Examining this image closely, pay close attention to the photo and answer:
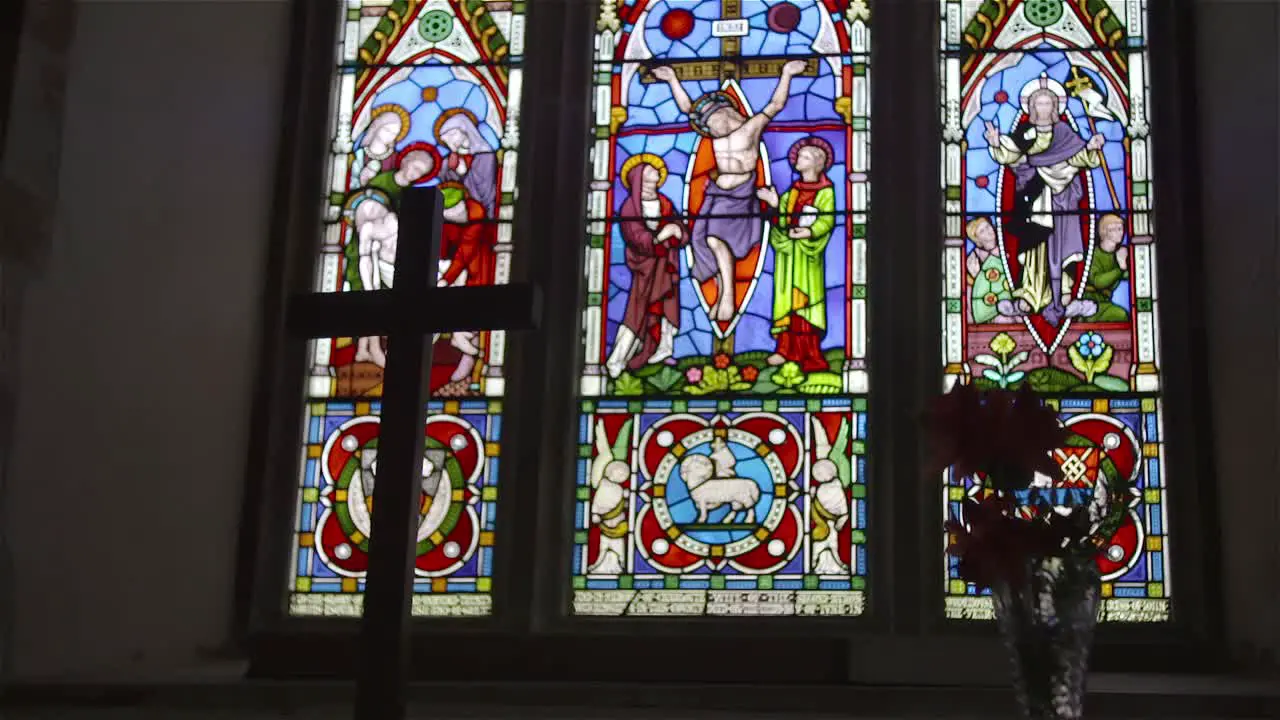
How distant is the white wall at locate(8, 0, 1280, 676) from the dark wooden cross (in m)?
1.05

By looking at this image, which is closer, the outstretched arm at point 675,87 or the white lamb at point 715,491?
the white lamb at point 715,491

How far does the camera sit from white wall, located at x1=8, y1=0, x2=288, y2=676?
410cm

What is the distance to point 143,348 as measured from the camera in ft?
14.0

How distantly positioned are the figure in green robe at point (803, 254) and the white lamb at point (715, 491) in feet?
1.04

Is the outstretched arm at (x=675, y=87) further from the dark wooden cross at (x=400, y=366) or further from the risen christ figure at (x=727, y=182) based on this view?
the dark wooden cross at (x=400, y=366)

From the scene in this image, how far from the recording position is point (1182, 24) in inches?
176

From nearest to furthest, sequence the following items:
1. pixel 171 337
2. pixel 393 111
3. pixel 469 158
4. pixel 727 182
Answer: pixel 171 337 → pixel 727 182 → pixel 469 158 → pixel 393 111

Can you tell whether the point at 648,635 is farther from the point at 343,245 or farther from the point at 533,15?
the point at 533,15

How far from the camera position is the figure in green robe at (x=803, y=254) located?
4.34 m

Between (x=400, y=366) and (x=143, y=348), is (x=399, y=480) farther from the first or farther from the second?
(x=143, y=348)

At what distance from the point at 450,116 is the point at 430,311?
5.21 ft

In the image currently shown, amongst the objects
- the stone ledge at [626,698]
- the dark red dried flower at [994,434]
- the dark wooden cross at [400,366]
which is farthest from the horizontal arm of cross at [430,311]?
the stone ledge at [626,698]

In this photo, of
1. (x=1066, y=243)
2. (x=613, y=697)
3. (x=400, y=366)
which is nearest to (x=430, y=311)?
(x=400, y=366)

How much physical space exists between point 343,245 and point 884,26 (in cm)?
151
